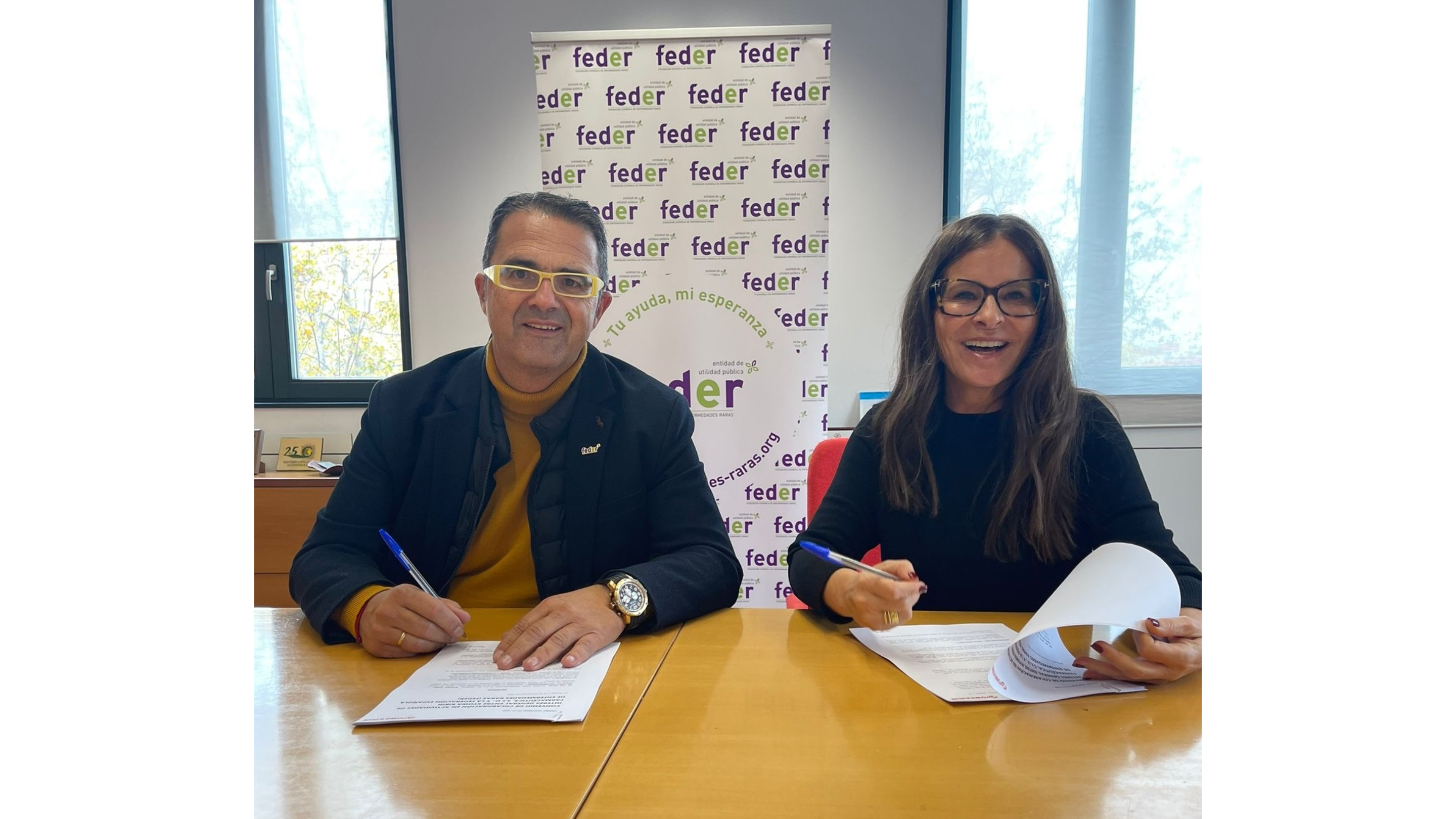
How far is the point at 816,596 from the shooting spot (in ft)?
4.26

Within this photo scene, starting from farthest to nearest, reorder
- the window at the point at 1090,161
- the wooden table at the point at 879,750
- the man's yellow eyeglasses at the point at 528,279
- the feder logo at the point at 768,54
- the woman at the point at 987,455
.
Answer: the window at the point at 1090,161 → the feder logo at the point at 768,54 → the man's yellow eyeglasses at the point at 528,279 → the woman at the point at 987,455 → the wooden table at the point at 879,750

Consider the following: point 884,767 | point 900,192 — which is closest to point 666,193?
point 900,192

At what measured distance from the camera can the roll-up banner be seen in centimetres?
283

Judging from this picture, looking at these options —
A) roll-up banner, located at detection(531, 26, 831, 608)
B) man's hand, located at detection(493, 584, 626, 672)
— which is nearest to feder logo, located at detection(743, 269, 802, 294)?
roll-up banner, located at detection(531, 26, 831, 608)

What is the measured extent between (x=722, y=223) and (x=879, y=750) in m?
2.35

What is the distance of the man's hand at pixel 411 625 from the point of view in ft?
3.67

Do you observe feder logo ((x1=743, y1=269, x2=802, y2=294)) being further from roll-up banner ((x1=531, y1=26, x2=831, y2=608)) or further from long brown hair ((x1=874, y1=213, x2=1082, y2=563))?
long brown hair ((x1=874, y1=213, x2=1082, y2=563))

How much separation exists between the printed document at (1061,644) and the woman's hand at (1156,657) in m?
0.01

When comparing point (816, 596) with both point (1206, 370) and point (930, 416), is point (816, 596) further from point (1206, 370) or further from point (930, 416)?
point (1206, 370)

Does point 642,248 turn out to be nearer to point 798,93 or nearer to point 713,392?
point 713,392

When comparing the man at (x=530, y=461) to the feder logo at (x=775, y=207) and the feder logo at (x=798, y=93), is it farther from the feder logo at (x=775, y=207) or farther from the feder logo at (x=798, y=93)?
the feder logo at (x=798, y=93)

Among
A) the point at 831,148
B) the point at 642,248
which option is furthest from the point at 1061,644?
the point at 831,148

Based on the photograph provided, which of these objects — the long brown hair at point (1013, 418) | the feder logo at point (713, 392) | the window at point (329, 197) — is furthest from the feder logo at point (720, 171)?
the window at point (329, 197)
